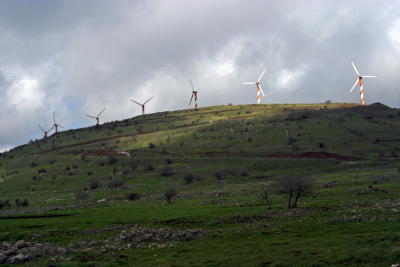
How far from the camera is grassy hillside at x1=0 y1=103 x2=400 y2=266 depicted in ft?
122

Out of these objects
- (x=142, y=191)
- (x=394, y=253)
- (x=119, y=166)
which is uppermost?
(x=119, y=166)

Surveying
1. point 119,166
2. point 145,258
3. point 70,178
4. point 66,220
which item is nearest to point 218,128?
point 119,166

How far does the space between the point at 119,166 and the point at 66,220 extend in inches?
3170

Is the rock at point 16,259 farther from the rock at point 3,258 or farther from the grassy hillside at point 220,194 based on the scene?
the grassy hillside at point 220,194

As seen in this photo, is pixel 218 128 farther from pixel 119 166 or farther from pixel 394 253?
pixel 394 253

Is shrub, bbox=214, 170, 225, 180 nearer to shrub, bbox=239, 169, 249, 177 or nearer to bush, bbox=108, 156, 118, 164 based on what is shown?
shrub, bbox=239, 169, 249, 177

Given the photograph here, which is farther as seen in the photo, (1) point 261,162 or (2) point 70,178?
(2) point 70,178

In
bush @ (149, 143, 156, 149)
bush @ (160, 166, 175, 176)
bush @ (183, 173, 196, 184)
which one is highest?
bush @ (149, 143, 156, 149)

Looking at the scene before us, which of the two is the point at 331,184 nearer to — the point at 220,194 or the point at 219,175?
the point at 220,194

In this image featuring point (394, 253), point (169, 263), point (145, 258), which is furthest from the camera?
point (145, 258)

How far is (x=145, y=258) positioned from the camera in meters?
36.4

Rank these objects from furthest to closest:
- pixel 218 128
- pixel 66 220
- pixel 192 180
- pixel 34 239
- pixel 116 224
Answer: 1. pixel 218 128
2. pixel 192 180
3. pixel 66 220
4. pixel 116 224
5. pixel 34 239

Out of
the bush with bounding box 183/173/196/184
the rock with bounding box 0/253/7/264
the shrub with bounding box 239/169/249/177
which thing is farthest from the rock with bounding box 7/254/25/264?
the shrub with bounding box 239/169/249/177

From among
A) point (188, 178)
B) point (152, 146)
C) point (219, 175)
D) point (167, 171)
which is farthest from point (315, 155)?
point (152, 146)
